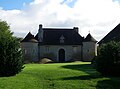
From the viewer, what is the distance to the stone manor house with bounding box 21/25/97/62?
69625mm

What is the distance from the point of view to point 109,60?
28562 millimetres

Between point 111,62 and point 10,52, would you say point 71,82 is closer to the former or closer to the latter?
point 111,62

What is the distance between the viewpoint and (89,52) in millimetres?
70250

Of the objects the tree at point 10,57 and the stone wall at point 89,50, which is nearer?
the tree at point 10,57

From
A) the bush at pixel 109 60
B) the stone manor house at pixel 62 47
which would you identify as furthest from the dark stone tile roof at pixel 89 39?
the bush at pixel 109 60

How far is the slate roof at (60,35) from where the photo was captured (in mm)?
71125

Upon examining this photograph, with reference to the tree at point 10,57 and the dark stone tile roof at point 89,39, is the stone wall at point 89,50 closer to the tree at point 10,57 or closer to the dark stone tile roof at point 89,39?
the dark stone tile roof at point 89,39

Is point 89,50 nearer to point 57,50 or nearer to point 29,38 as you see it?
point 57,50

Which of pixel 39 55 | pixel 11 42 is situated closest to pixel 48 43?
pixel 39 55

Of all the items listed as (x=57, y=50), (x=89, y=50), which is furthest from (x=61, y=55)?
(x=89, y=50)

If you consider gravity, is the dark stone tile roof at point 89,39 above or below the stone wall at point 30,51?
above

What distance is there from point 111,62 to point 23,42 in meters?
40.5

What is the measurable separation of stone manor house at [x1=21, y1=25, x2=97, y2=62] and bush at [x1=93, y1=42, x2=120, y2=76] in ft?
132

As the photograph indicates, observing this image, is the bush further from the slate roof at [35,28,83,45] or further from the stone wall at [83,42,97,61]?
the slate roof at [35,28,83,45]
